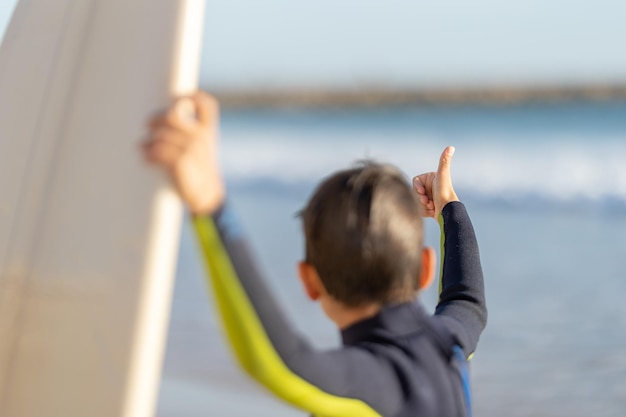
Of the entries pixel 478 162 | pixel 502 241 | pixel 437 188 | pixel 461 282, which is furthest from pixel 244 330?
pixel 478 162

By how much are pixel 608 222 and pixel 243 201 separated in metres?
2.77

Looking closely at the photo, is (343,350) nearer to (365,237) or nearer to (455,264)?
(365,237)

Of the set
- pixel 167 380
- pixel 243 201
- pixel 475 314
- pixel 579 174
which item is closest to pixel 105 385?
pixel 475 314

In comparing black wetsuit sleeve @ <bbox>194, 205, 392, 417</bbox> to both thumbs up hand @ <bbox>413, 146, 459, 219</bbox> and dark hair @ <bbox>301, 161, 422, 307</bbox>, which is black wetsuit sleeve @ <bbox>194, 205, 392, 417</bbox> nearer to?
dark hair @ <bbox>301, 161, 422, 307</bbox>

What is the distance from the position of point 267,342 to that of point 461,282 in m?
0.45

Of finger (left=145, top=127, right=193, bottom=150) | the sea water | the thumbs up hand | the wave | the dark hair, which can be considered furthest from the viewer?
the wave

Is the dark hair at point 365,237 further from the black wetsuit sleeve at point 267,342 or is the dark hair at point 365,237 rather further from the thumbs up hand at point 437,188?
the thumbs up hand at point 437,188

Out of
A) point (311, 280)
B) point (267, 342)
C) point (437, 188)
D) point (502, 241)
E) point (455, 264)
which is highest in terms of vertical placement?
point (502, 241)

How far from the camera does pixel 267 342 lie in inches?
29.8

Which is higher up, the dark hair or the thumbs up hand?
the thumbs up hand

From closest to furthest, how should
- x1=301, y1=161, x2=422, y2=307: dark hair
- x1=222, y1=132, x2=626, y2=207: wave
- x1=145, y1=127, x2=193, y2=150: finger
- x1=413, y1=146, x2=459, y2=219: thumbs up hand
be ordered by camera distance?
x1=145, y1=127, x2=193, y2=150: finger
x1=301, y1=161, x2=422, y2=307: dark hair
x1=413, y1=146, x2=459, y2=219: thumbs up hand
x1=222, y1=132, x2=626, y2=207: wave

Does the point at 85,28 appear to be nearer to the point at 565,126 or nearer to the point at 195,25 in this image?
the point at 195,25

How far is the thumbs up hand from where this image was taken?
1264 millimetres

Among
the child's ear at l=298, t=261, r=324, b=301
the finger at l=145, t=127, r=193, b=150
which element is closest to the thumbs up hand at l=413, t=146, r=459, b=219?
the child's ear at l=298, t=261, r=324, b=301
